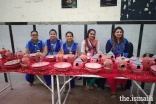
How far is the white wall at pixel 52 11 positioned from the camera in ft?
7.68

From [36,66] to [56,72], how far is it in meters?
0.25

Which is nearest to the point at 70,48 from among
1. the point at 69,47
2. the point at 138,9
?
the point at 69,47

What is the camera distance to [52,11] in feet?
8.16

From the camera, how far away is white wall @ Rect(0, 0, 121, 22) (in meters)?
2.34

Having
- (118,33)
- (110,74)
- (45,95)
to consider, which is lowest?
(45,95)

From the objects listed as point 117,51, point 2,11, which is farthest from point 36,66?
point 2,11

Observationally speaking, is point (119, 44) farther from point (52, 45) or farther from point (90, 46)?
point (52, 45)

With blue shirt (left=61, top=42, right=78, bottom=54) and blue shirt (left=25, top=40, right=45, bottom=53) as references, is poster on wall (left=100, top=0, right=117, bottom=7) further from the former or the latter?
blue shirt (left=25, top=40, right=45, bottom=53)

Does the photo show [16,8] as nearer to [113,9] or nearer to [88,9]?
[88,9]

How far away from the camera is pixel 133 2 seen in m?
2.24

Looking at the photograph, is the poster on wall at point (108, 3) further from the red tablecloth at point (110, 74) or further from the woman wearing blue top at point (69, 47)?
the red tablecloth at point (110, 74)

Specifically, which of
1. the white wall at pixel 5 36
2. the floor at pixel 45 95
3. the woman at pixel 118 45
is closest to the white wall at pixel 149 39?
the woman at pixel 118 45

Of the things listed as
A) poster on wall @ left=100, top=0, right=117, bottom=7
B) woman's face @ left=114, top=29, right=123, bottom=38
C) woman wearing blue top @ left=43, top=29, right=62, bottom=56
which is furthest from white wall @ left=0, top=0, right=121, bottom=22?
woman wearing blue top @ left=43, top=29, right=62, bottom=56

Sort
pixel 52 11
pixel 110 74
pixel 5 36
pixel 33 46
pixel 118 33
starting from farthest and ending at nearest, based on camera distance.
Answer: pixel 5 36 → pixel 52 11 → pixel 33 46 → pixel 118 33 → pixel 110 74
